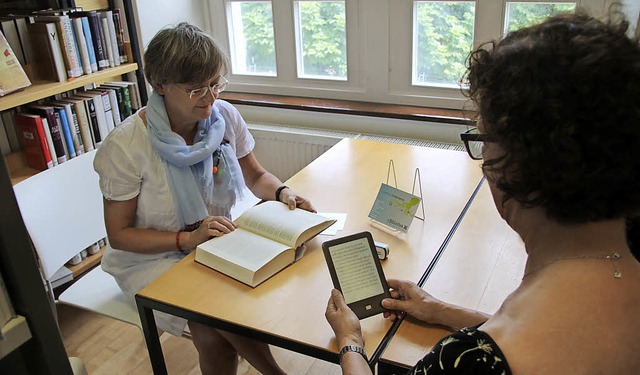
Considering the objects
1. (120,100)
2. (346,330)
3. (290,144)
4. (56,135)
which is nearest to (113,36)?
(120,100)

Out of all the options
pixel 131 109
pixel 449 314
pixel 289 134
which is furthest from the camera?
pixel 289 134

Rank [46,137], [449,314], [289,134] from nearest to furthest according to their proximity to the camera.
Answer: [449,314] < [46,137] < [289,134]

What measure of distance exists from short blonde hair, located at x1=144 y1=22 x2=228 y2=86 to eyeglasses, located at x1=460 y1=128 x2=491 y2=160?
85 centimetres

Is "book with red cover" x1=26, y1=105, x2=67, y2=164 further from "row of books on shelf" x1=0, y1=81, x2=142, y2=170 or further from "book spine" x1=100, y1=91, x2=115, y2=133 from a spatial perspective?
"book spine" x1=100, y1=91, x2=115, y2=133

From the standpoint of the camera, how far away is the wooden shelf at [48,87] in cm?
205

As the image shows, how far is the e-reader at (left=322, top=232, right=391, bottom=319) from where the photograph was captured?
48.6 inches

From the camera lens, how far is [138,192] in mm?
1646

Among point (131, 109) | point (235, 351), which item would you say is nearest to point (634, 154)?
point (235, 351)

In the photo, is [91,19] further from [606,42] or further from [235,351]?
[606,42]

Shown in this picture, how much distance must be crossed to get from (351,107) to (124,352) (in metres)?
1.59

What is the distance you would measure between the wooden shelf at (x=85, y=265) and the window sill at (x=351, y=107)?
3.81 feet

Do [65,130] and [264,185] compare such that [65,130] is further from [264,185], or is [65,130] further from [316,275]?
[316,275]

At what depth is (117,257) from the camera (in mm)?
1764

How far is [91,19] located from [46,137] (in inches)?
21.4
